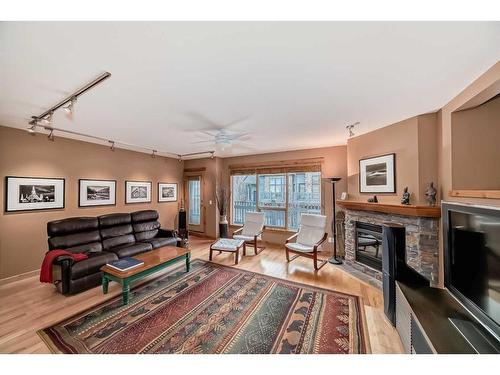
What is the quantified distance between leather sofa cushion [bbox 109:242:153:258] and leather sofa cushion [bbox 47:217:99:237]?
59 cm

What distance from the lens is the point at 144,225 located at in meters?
4.34

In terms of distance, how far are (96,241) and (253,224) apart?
10.4 feet

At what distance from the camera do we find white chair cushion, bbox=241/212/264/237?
470 cm

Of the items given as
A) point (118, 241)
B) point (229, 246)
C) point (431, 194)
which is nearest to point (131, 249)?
point (118, 241)

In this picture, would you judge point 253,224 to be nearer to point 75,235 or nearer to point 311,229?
point 311,229

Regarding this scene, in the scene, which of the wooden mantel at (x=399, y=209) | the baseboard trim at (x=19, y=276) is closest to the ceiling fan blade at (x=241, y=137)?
the wooden mantel at (x=399, y=209)

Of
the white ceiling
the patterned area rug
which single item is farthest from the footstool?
the white ceiling

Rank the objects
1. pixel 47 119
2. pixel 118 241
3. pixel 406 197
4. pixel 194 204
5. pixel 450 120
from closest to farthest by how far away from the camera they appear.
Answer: pixel 450 120 < pixel 47 119 < pixel 406 197 < pixel 118 241 < pixel 194 204

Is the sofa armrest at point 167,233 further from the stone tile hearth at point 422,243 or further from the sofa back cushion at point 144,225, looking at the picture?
the stone tile hearth at point 422,243

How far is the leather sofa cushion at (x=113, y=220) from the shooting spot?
3.77 meters

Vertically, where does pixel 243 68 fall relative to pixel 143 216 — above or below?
above

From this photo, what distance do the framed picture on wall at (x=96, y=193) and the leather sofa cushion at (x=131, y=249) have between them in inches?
49.5
